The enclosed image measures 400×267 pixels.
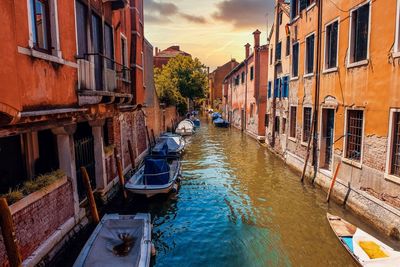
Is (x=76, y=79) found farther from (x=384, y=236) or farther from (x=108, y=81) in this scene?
(x=384, y=236)

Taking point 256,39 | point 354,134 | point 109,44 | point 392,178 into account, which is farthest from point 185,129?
point 392,178

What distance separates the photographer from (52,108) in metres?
5.37

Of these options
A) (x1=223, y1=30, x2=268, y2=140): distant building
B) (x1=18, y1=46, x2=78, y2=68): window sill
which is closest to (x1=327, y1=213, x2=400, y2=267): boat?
(x1=18, y1=46, x2=78, y2=68): window sill

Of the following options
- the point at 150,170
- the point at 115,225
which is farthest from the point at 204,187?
the point at 115,225

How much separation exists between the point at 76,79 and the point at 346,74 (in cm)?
773

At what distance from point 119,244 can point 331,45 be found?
941 cm

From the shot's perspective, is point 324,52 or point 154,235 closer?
point 154,235

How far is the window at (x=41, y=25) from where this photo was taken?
5020 mm

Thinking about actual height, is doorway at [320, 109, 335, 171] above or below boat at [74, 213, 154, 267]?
above

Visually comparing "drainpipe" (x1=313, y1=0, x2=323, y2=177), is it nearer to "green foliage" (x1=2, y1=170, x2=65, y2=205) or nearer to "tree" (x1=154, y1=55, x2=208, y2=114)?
"green foliage" (x1=2, y1=170, x2=65, y2=205)

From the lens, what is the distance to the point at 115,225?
637cm

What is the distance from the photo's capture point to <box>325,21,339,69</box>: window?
10.0m

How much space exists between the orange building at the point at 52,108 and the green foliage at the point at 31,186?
0.03 m

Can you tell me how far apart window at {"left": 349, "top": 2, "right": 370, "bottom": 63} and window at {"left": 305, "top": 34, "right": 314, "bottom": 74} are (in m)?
3.05
